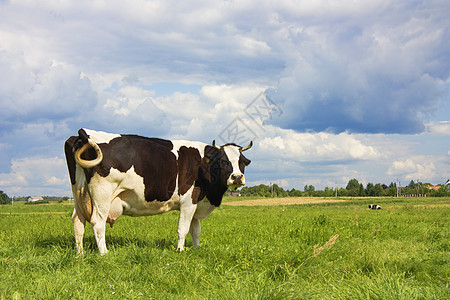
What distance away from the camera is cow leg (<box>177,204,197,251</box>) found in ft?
28.6

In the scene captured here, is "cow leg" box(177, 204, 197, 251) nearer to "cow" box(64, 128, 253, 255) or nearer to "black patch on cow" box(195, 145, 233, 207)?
"cow" box(64, 128, 253, 255)

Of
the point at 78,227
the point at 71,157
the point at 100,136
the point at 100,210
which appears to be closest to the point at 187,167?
the point at 100,136

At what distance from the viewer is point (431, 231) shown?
13234 mm

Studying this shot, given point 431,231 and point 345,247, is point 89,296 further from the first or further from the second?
point 431,231

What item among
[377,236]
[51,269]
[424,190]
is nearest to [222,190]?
[51,269]

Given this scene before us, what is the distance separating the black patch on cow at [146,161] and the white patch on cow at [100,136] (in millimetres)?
96

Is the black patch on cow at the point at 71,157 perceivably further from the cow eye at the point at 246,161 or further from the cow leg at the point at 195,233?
the cow eye at the point at 246,161

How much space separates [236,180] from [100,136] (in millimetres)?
3001

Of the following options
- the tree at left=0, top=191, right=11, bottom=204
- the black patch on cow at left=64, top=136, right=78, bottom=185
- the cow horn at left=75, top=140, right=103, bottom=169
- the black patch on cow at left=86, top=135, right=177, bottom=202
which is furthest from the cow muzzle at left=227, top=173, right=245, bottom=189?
the tree at left=0, top=191, right=11, bottom=204

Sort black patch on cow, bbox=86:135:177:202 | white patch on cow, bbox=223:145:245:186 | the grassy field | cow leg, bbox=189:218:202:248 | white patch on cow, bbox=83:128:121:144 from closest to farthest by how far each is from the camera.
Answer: the grassy field < black patch on cow, bbox=86:135:177:202 < white patch on cow, bbox=83:128:121:144 < white patch on cow, bbox=223:145:245:186 < cow leg, bbox=189:218:202:248

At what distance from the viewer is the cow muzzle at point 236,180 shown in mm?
8772

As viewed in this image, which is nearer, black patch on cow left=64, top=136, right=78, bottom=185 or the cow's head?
black patch on cow left=64, top=136, right=78, bottom=185

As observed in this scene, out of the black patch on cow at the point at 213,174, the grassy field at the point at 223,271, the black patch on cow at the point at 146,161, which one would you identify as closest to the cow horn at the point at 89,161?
the black patch on cow at the point at 146,161

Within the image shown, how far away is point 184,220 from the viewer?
8828 millimetres
